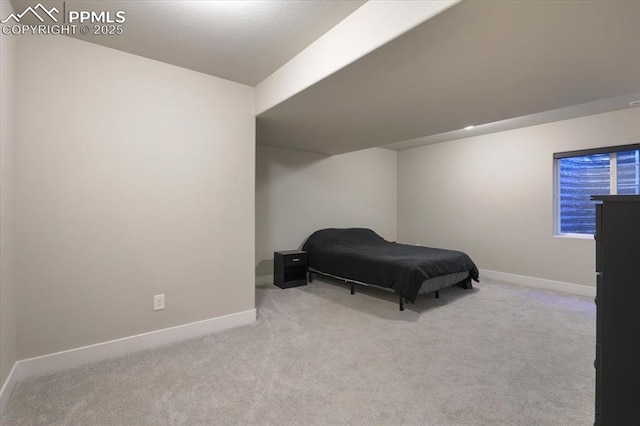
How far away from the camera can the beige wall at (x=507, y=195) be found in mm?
3799

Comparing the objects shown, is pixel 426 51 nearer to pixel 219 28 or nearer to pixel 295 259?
pixel 219 28

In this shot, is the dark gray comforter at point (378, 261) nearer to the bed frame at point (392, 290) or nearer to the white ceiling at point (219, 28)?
the bed frame at point (392, 290)

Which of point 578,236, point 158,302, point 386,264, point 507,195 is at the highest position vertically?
point 507,195

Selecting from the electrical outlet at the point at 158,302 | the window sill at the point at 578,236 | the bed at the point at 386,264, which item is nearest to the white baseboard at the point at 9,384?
the electrical outlet at the point at 158,302

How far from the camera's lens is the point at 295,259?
4129 mm

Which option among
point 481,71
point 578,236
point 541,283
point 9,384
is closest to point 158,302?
point 9,384

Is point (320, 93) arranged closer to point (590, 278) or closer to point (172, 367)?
point (172, 367)

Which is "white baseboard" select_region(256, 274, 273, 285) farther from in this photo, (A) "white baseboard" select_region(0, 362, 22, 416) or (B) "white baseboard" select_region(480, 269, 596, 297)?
(B) "white baseboard" select_region(480, 269, 596, 297)

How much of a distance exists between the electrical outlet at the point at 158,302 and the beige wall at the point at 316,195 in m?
1.91

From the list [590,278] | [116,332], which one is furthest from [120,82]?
[590,278]

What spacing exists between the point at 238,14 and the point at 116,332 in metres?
2.40

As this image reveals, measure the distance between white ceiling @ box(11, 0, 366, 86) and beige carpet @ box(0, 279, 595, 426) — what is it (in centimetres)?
228

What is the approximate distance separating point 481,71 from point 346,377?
86.8 inches

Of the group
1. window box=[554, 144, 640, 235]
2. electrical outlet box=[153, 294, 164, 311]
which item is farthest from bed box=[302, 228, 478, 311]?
electrical outlet box=[153, 294, 164, 311]
